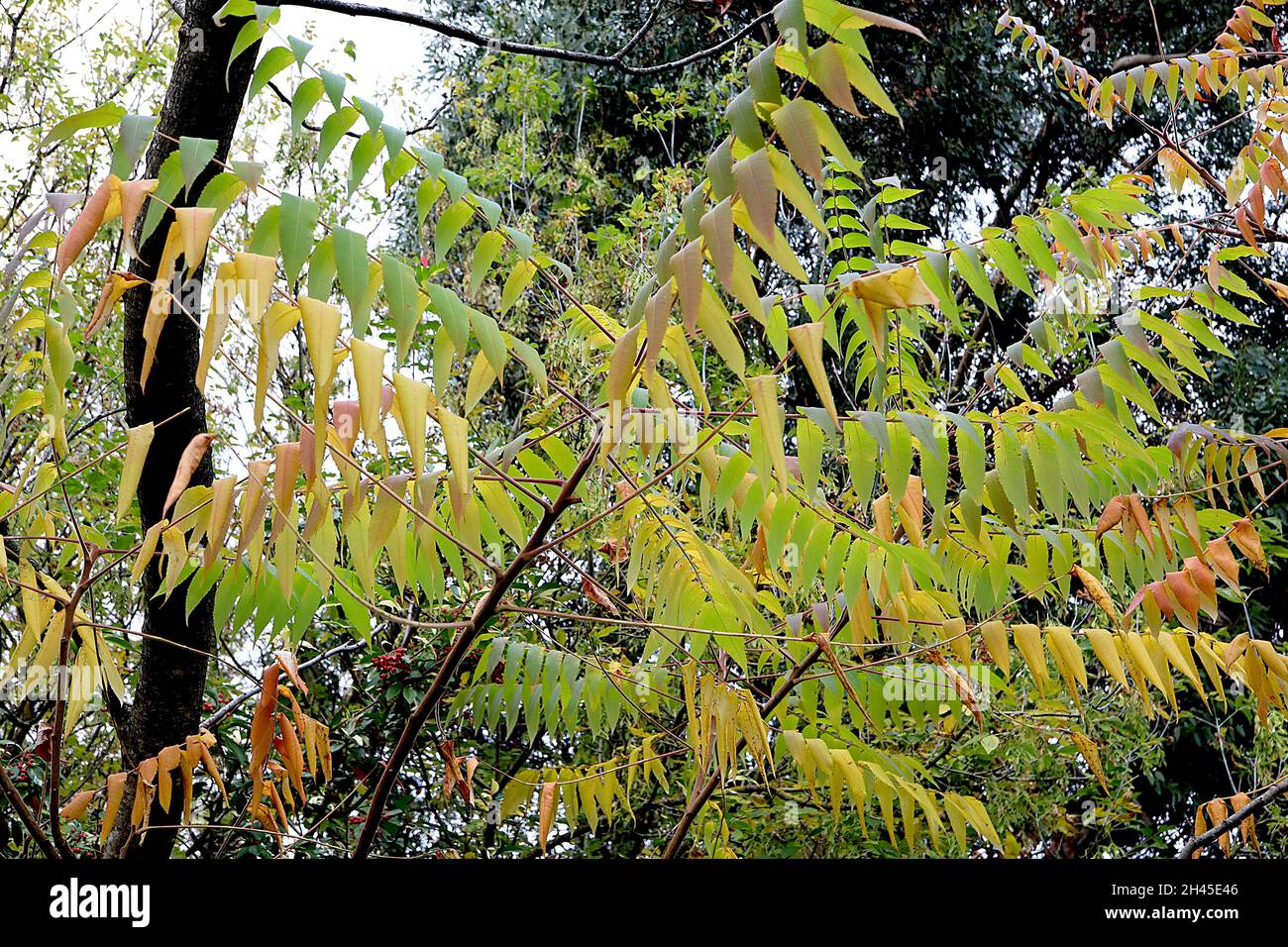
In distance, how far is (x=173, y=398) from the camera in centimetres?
156

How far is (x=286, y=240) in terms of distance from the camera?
94 centimetres

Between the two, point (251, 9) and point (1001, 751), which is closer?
point (251, 9)

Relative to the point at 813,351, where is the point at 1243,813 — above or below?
below

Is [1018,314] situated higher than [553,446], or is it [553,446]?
[1018,314]

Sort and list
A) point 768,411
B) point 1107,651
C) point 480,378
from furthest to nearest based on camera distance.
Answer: point 1107,651, point 480,378, point 768,411

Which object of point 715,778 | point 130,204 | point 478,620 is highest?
point 130,204

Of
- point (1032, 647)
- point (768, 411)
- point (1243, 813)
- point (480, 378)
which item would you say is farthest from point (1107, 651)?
point (480, 378)

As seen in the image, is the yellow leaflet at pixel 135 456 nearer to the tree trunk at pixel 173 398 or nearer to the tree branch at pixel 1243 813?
the tree trunk at pixel 173 398

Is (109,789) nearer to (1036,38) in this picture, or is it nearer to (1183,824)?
(1036,38)

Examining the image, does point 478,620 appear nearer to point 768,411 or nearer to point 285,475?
point 285,475

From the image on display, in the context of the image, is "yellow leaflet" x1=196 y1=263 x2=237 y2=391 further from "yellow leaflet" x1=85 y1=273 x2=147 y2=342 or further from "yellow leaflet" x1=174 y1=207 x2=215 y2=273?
"yellow leaflet" x1=85 y1=273 x2=147 y2=342

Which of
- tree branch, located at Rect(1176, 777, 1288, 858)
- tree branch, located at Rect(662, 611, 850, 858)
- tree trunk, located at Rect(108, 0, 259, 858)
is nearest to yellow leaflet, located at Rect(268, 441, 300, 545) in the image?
tree trunk, located at Rect(108, 0, 259, 858)

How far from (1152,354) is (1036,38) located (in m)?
2.32
